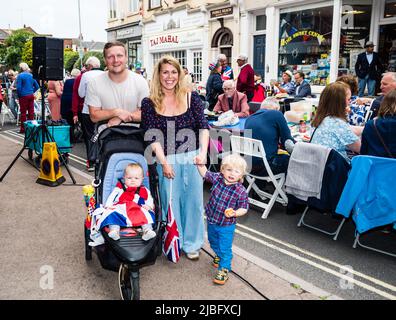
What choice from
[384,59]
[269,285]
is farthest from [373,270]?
[384,59]

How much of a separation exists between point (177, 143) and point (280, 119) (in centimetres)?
187

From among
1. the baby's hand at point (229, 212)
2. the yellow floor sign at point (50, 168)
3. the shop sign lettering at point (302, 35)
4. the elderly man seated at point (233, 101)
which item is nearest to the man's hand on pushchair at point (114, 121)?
the baby's hand at point (229, 212)

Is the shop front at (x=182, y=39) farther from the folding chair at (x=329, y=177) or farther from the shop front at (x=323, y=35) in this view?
the folding chair at (x=329, y=177)

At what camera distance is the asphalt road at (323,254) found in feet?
11.6

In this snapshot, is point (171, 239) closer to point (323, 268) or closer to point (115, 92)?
point (323, 268)

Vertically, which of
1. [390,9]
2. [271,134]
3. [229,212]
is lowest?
[229,212]

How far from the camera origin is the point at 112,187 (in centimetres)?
364

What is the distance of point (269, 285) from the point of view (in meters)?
3.52

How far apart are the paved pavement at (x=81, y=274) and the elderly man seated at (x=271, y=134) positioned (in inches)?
53.8

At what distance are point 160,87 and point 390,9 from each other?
9.44m

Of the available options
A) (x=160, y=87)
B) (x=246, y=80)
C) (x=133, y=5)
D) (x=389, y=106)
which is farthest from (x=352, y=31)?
(x=133, y=5)

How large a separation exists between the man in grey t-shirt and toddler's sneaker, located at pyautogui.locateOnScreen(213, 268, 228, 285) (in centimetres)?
171

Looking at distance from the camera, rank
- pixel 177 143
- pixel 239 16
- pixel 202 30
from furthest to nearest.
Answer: pixel 202 30 < pixel 239 16 < pixel 177 143
